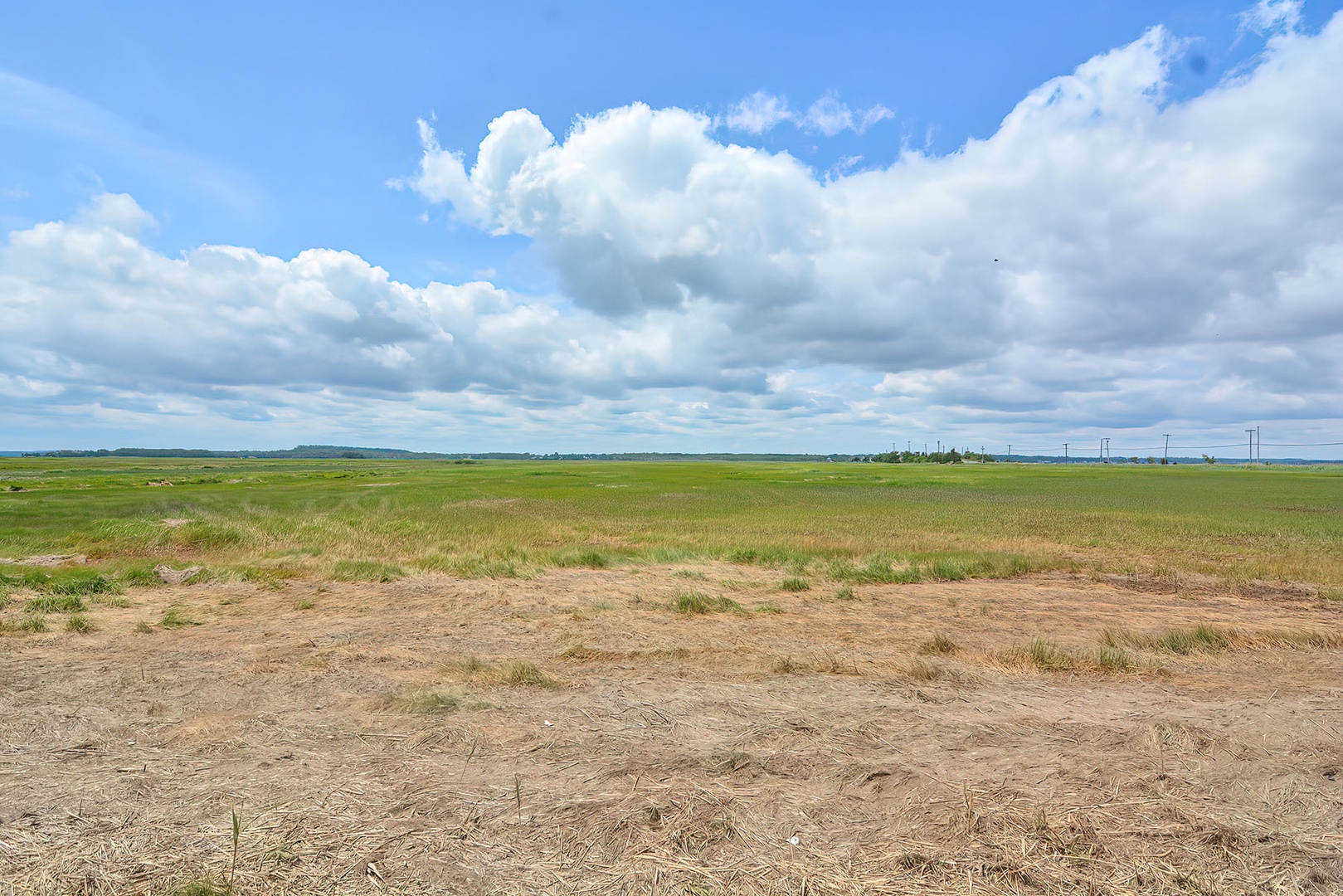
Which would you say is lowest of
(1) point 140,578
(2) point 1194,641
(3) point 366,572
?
(3) point 366,572

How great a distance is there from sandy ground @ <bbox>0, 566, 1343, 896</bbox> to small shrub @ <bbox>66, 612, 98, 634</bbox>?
1.33 feet

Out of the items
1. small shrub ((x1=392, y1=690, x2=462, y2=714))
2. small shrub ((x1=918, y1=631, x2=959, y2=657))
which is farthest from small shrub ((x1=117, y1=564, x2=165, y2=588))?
small shrub ((x1=918, y1=631, x2=959, y2=657))

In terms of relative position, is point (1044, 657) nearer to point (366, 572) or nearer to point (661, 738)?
point (661, 738)

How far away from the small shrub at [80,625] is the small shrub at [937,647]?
14.3 m

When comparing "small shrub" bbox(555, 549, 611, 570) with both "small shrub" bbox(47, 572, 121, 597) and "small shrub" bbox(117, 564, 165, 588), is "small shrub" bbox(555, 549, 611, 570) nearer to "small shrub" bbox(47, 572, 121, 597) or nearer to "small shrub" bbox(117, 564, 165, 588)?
"small shrub" bbox(117, 564, 165, 588)

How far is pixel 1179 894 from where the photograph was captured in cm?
396

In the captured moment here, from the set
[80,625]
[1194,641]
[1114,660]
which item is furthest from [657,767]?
[80,625]

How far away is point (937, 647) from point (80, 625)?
1482cm

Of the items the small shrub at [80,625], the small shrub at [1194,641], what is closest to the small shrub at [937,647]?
the small shrub at [1194,641]

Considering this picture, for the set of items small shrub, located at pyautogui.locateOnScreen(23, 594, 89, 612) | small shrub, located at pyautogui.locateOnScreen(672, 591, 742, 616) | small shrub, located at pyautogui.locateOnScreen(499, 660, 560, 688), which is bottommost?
small shrub, located at pyautogui.locateOnScreen(672, 591, 742, 616)

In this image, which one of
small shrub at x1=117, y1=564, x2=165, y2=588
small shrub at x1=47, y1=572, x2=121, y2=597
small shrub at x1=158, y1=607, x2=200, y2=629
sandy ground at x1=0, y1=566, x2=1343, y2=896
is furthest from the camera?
small shrub at x1=117, y1=564, x2=165, y2=588

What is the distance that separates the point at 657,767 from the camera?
18.1 feet

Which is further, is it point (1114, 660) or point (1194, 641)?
point (1194, 641)

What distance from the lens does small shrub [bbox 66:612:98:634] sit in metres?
10.5
